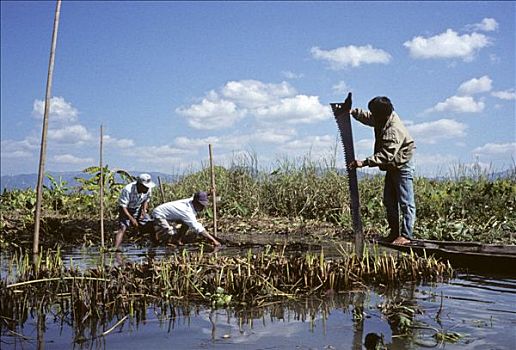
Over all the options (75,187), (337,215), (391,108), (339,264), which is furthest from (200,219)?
(339,264)

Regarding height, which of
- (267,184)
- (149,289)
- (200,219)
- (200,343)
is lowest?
(200,343)

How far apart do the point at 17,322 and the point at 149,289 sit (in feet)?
3.95

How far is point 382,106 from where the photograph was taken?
7.91 meters

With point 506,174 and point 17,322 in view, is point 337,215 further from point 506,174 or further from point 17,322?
point 17,322

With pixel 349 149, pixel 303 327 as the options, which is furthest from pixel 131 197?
pixel 303 327

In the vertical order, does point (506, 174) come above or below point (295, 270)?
above

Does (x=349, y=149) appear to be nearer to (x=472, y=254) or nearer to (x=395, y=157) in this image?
(x=395, y=157)

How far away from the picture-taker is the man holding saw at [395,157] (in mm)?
7816

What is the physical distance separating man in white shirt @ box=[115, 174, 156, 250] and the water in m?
4.71

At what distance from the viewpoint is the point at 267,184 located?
47.6 ft

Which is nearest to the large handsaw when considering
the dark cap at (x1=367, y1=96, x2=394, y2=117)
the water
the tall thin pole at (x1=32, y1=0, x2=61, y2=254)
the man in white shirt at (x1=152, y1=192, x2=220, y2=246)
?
the dark cap at (x1=367, y1=96, x2=394, y2=117)

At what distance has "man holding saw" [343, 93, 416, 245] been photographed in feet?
25.6

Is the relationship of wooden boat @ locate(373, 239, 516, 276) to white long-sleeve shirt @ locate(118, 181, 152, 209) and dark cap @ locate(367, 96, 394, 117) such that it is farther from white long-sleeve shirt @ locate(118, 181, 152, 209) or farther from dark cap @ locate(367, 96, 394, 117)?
white long-sleeve shirt @ locate(118, 181, 152, 209)

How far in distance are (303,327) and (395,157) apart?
3.70 m
